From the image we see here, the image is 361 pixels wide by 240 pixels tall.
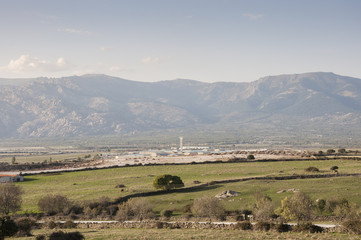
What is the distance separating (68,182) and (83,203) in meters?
30.7

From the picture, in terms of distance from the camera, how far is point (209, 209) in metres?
51.3

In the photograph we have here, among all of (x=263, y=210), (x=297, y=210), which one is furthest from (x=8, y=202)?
(x=297, y=210)

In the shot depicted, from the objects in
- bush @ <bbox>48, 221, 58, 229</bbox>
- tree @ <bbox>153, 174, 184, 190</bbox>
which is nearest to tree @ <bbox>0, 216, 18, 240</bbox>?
bush @ <bbox>48, 221, 58, 229</bbox>

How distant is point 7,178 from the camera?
93.5m

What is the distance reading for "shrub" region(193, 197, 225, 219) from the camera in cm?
5116

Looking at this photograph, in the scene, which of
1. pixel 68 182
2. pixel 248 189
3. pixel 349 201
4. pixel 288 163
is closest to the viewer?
pixel 349 201

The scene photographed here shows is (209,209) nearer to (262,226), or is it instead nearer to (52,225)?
(262,226)

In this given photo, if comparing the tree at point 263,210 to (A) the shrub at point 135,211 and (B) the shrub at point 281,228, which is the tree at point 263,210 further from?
(A) the shrub at point 135,211

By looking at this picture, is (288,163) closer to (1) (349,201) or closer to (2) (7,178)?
(1) (349,201)

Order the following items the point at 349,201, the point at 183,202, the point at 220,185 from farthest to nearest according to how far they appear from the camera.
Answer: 1. the point at 220,185
2. the point at 183,202
3. the point at 349,201

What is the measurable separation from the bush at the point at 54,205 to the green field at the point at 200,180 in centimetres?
264

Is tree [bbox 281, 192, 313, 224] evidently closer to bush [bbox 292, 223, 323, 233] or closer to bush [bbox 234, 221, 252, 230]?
bush [bbox 234, 221, 252, 230]

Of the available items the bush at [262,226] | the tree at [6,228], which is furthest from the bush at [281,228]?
the tree at [6,228]

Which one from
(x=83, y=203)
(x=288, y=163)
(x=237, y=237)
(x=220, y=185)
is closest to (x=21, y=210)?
(x=83, y=203)
